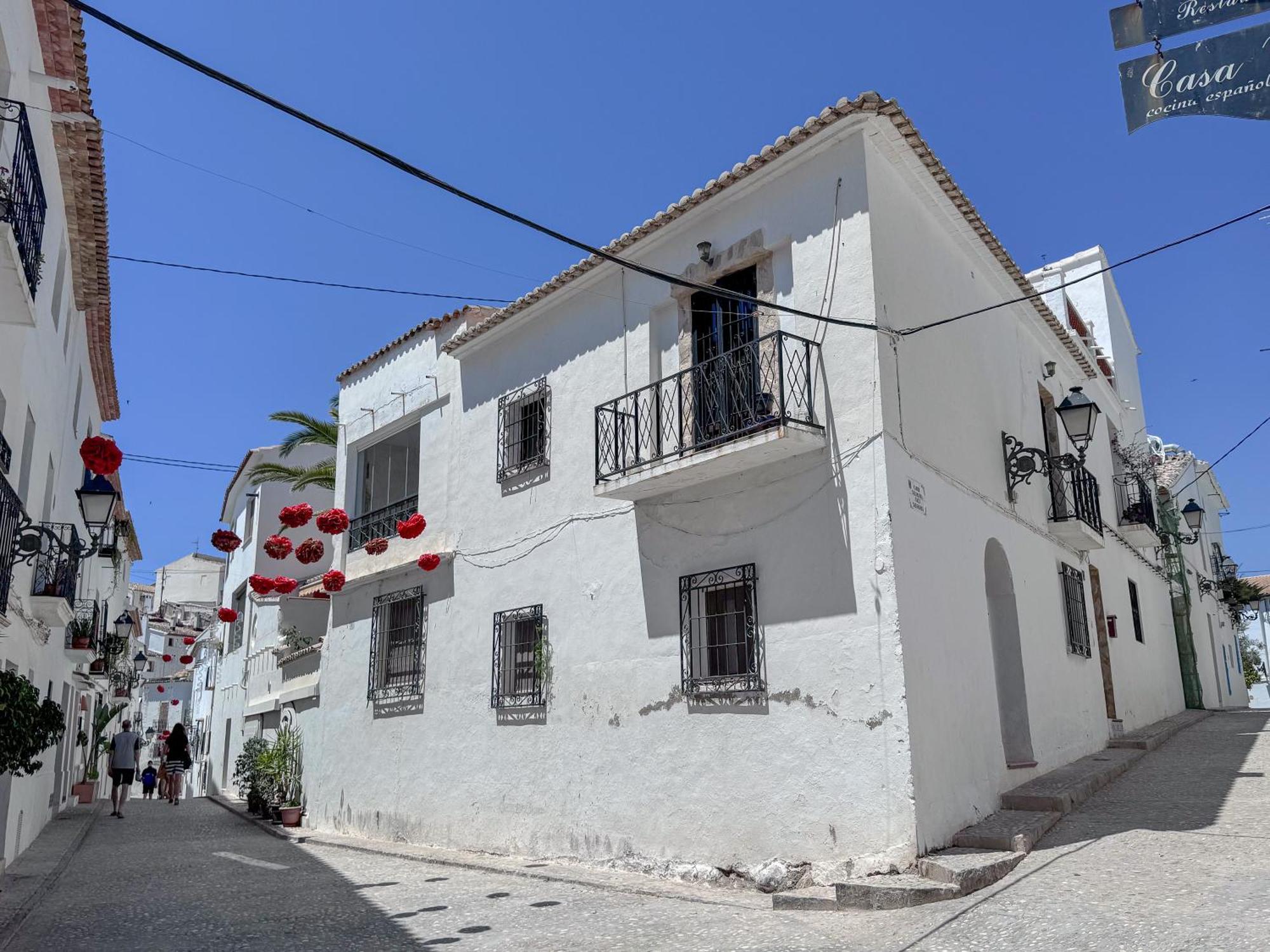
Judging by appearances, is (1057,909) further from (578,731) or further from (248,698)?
(248,698)

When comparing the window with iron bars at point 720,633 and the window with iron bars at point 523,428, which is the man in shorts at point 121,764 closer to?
the window with iron bars at point 523,428

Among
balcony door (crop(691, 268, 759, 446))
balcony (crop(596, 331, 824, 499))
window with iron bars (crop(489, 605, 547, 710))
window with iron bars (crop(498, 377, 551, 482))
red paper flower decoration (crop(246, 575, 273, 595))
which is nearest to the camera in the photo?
balcony (crop(596, 331, 824, 499))

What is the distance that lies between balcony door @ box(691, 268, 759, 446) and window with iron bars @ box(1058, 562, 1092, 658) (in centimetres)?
530

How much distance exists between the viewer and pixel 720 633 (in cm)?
888

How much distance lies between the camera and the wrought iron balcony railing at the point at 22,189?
22.1ft

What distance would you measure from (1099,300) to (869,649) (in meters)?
15.1

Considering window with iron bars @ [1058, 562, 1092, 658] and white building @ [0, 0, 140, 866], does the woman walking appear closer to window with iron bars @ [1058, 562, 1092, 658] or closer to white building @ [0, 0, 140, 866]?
white building @ [0, 0, 140, 866]

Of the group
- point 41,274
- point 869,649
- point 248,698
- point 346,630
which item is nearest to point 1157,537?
point 869,649

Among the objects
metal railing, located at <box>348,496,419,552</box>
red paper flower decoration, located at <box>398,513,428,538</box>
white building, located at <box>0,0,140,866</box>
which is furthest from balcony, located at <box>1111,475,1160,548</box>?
white building, located at <box>0,0,140,866</box>

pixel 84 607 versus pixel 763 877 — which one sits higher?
pixel 84 607

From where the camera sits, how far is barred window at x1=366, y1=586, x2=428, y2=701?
491 inches

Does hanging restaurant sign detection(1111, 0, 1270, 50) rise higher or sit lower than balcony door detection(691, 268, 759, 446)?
higher

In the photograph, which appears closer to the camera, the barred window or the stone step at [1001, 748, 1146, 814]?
the stone step at [1001, 748, 1146, 814]

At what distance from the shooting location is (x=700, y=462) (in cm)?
840
